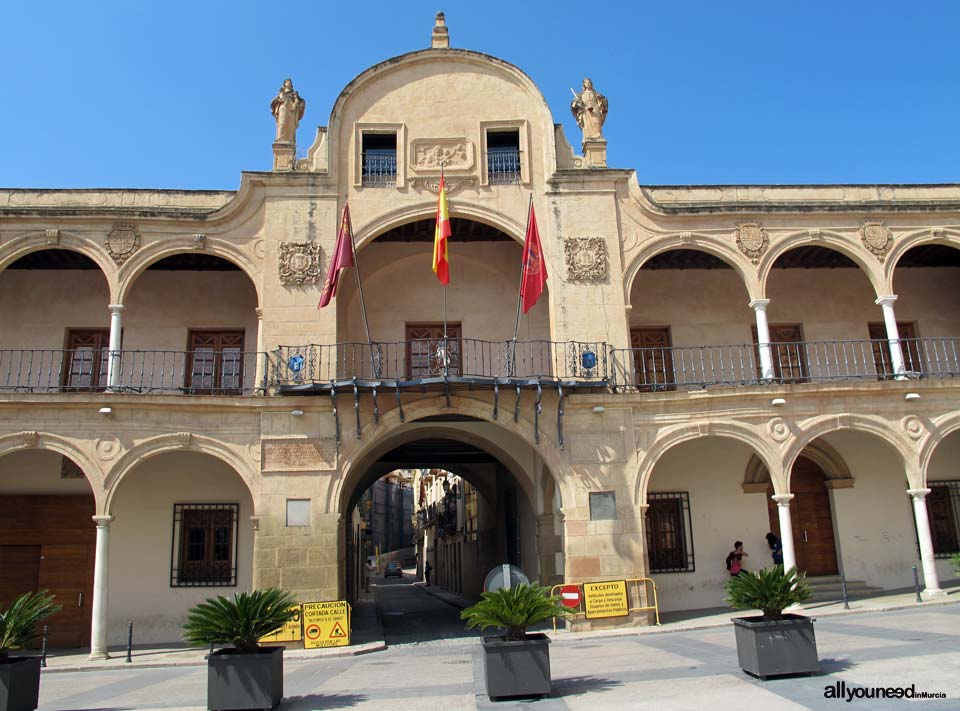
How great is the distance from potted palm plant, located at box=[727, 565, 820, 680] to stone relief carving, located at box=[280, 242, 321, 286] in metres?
10.7

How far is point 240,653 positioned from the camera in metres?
8.98

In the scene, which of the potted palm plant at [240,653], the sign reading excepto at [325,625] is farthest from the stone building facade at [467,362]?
the potted palm plant at [240,653]

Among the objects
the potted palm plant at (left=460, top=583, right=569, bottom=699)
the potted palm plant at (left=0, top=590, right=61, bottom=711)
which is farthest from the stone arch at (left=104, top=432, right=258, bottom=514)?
the potted palm plant at (left=460, top=583, right=569, bottom=699)

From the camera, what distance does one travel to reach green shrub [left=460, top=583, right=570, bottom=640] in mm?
9055

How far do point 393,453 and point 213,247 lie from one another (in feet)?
26.4

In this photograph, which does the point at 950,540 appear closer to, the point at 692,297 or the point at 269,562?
the point at 692,297

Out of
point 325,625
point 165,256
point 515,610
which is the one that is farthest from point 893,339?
point 165,256

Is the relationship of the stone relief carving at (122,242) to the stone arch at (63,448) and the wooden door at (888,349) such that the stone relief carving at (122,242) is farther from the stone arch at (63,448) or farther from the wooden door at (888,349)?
the wooden door at (888,349)

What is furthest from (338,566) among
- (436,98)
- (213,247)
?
(436,98)

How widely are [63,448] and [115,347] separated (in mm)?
2192

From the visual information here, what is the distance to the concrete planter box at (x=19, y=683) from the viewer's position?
8.47 m

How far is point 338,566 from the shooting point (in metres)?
15.6

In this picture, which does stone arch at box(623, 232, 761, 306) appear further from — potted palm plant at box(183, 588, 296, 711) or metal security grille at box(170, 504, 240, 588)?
potted palm plant at box(183, 588, 296, 711)

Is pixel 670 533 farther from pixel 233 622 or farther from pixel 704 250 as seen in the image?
pixel 233 622
